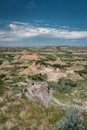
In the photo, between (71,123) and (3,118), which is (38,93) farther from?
(71,123)

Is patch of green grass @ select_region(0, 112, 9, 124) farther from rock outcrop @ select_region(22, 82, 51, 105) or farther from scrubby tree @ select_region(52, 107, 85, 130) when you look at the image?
rock outcrop @ select_region(22, 82, 51, 105)

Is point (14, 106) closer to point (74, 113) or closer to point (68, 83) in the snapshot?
point (74, 113)

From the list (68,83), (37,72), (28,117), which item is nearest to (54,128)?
(28,117)

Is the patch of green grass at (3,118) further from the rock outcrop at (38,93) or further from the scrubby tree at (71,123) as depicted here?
the rock outcrop at (38,93)

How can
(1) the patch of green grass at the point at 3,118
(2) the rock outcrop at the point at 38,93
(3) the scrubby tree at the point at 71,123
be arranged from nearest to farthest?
(3) the scrubby tree at the point at 71,123 → (1) the patch of green grass at the point at 3,118 → (2) the rock outcrop at the point at 38,93

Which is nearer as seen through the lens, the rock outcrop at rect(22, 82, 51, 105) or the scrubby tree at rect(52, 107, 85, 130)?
the scrubby tree at rect(52, 107, 85, 130)

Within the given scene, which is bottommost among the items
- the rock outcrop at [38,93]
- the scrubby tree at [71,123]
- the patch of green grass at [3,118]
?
the rock outcrop at [38,93]

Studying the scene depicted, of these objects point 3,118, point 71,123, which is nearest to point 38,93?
point 3,118

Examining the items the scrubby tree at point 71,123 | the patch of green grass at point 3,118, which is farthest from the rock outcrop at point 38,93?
the scrubby tree at point 71,123

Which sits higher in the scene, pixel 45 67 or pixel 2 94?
pixel 2 94

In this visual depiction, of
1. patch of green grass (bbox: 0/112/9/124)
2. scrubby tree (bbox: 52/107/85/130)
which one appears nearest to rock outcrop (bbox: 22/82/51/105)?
patch of green grass (bbox: 0/112/9/124)

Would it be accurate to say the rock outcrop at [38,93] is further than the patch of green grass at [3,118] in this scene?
Yes
